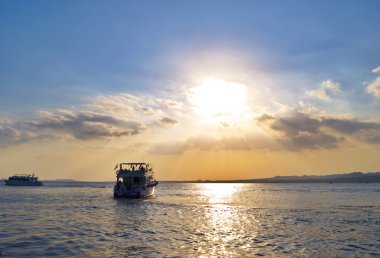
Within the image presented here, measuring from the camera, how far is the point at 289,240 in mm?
31172

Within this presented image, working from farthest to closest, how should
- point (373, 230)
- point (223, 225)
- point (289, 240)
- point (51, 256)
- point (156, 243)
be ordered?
point (223, 225), point (373, 230), point (289, 240), point (156, 243), point (51, 256)

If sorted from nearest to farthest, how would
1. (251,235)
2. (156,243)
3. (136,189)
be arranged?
(156,243) < (251,235) < (136,189)

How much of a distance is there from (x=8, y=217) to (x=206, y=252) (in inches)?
1224

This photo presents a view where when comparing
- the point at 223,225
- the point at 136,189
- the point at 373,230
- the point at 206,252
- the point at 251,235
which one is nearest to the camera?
the point at 206,252

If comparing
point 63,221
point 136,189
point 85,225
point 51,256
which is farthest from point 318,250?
point 136,189

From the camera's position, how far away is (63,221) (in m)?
42.9

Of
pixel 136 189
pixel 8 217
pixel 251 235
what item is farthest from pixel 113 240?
pixel 136 189

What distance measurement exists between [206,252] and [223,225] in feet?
53.6

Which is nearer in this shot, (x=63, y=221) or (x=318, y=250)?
(x=318, y=250)

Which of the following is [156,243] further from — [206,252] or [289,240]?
[289,240]

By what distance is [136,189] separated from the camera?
3324 inches

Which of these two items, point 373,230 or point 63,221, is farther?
point 63,221

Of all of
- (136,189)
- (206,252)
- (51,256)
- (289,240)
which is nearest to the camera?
(51,256)

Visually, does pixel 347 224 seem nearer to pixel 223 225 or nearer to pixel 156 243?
pixel 223 225
